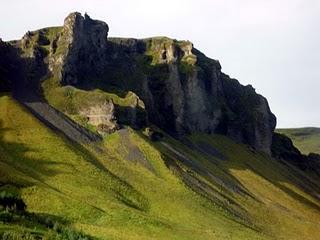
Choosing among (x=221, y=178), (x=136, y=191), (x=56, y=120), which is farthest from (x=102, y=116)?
(x=136, y=191)

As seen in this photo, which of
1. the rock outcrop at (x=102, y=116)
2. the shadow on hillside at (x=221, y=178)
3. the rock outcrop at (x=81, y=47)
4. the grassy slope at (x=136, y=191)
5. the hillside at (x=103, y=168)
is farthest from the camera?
the rock outcrop at (x=81, y=47)

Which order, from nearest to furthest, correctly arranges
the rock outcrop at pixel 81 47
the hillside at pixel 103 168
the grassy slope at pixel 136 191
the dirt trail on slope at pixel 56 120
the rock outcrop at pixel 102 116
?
1. the hillside at pixel 103 168
2. the grassy slope at pixel 136 191
3. the dirt trail on slope at pixel 56 120
4. the rock outcrop at pixel 102 116
5. the rock outcrop at pixel 81 47

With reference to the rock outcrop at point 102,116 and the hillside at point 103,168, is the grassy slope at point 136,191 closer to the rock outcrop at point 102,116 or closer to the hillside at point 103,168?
the hillside at point 103,168

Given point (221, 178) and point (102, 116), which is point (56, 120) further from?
point (221, 178)

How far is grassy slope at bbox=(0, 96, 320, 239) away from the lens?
8938 centimetres

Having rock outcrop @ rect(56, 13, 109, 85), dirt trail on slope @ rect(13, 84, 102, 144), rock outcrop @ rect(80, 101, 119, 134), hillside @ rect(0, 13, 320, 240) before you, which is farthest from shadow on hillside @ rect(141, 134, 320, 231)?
rock outcrop @ rect(56, 13, 109, 85)

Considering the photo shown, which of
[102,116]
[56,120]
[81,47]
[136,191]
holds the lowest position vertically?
[136,191]

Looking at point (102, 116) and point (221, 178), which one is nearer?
point (221, 178)

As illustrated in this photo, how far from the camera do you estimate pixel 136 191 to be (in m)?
116

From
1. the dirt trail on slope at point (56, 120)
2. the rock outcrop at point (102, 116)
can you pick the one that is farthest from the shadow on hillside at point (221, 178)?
the dirt trail on slope at point (56, 120)

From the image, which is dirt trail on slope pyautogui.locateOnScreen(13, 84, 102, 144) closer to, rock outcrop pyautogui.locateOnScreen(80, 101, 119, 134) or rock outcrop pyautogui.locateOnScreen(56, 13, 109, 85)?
rock outcrop pyautogui.locateOnScreen(80, 101, 119, 134)

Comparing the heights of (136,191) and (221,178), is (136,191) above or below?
below

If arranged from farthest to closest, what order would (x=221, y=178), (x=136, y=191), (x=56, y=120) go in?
(x=221, y=178)
(x=56, y=120)
(x=136, y=191)

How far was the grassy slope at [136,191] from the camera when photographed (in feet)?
293
